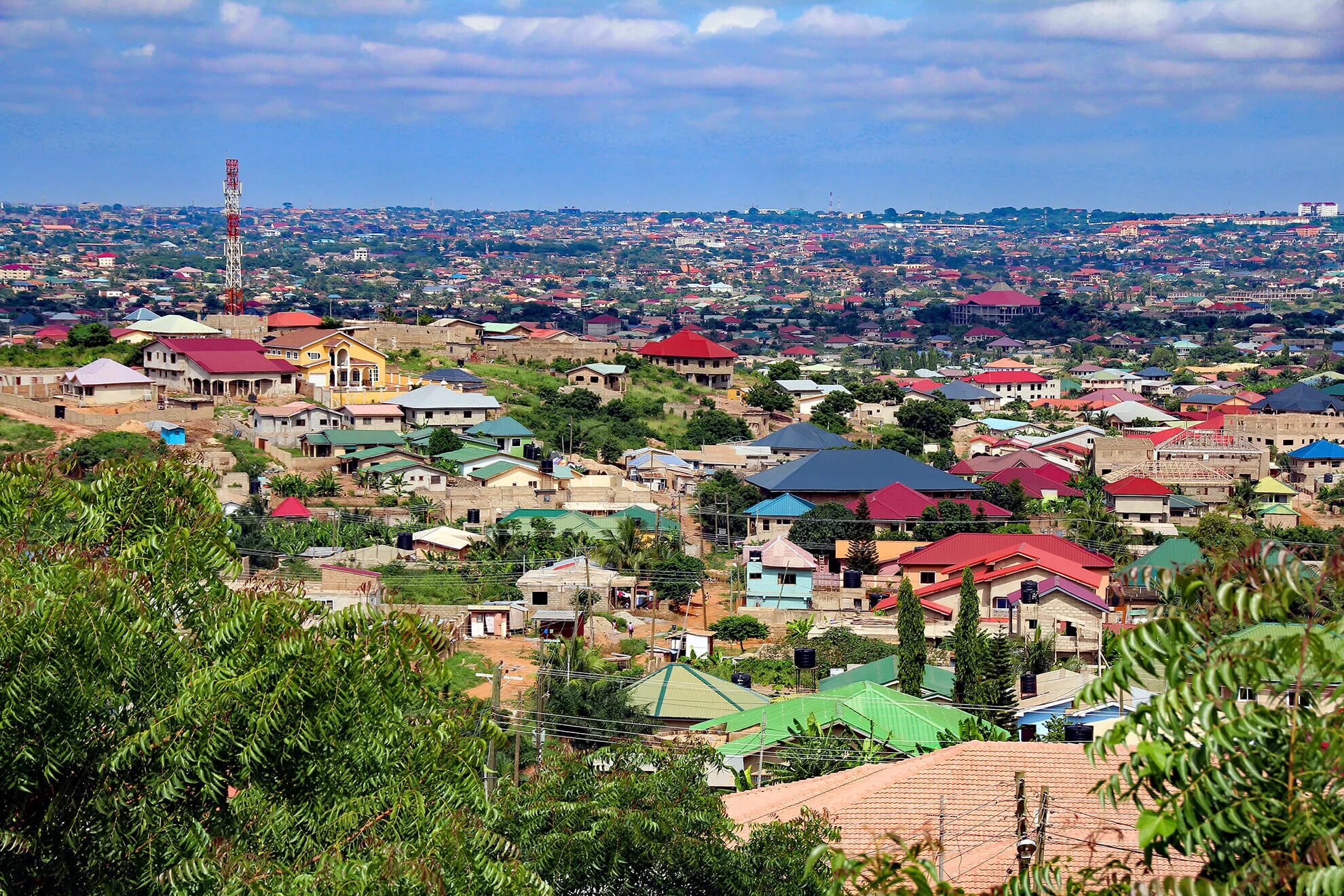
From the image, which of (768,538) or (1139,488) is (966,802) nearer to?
(768,538)

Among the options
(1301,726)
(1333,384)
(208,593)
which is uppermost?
(1301,726)

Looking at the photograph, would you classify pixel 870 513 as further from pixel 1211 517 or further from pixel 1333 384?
pixel 1333 384

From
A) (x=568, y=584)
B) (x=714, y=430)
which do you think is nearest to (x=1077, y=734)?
(x=568, y=584)

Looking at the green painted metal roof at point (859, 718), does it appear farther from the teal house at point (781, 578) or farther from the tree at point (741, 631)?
the teal house at point (781, 578)

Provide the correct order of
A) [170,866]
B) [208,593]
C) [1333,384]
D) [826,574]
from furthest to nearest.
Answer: [1333,384], [826,574], [208,593], [170,866]

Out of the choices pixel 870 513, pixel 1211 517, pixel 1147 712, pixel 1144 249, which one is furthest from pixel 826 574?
pixel 1144 249

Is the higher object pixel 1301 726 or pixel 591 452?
pixel 1301 726

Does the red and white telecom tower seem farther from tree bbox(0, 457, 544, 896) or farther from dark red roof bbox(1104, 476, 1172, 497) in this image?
tree bbox(0, 457, 544, 896)

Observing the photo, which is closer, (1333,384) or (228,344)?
(228,344)
